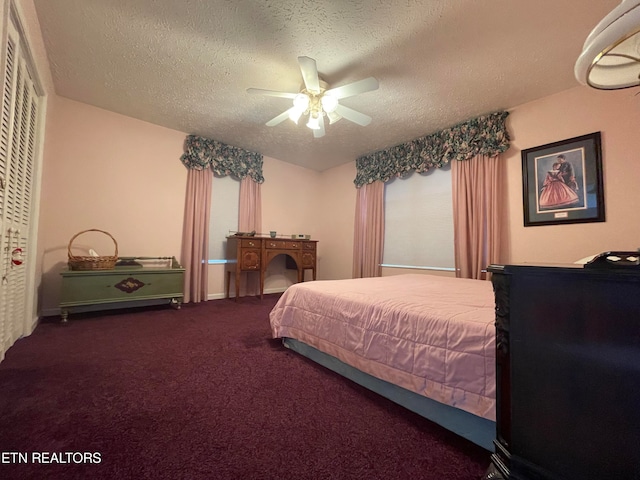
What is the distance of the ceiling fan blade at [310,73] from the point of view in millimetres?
1692

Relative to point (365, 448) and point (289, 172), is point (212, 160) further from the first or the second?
point (365, 448)

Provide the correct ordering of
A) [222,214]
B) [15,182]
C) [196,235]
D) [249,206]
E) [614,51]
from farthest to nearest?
[249,206]
[222,214]
[196,235]
[15,182]
[614,51]

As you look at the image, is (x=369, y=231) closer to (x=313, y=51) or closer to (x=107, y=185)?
(x=313, y=51)

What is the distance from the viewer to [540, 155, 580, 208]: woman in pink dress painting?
2268 millimetres

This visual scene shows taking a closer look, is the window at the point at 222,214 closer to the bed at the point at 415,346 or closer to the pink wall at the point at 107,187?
the pink wall at the point at 107,187

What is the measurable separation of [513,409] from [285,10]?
2219 millimetres

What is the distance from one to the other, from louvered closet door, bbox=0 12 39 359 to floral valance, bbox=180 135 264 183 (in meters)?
1.43

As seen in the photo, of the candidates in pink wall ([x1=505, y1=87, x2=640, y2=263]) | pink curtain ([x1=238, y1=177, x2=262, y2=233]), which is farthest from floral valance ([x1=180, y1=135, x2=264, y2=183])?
pink wall ([x1=505, y1=87, x2=640, y2=263])

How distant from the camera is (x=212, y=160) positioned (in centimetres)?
352

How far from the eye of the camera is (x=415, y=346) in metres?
1.09

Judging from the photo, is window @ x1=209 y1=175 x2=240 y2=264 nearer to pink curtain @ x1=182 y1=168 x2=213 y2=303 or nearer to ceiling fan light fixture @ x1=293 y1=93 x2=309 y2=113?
pink curtain @ x1=182 y1=168 x2=213 y2=303

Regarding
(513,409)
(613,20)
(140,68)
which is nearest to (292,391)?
(513,409)

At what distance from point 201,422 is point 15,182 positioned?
6.57ft

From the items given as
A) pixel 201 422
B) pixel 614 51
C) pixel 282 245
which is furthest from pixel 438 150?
pixel 201 422
